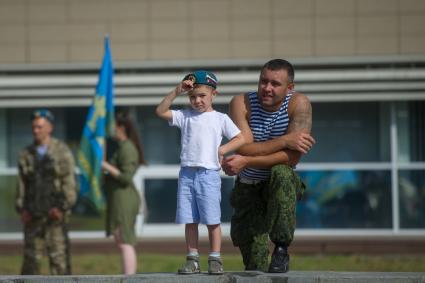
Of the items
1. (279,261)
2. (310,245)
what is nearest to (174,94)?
(279,261)

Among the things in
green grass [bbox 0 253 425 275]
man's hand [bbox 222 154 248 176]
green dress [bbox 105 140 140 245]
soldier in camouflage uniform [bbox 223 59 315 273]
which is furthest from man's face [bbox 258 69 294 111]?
green grass [bbox 0 253 425 275]

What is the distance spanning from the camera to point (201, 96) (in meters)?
7.58

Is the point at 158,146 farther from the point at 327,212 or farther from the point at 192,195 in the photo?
the point at 192,195

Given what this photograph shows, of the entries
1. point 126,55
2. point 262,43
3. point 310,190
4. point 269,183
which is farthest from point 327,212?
point 269,183

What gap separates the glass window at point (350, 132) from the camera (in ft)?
53.7

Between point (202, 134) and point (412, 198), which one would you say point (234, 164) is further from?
point (412, 198)

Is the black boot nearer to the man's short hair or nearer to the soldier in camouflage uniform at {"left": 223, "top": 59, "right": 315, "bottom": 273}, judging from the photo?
the soldier in camouflage uniform at {"left": 223, "top": 59, "right": 315, "bottom": 273}

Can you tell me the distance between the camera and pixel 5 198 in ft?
54.4

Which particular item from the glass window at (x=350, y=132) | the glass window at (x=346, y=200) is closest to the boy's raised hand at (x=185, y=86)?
the glass window at (x=346, y=200)

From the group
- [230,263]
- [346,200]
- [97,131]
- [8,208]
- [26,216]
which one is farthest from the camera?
[8,208]

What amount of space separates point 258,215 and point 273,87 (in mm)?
901

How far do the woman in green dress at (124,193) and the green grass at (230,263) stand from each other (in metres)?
1.27

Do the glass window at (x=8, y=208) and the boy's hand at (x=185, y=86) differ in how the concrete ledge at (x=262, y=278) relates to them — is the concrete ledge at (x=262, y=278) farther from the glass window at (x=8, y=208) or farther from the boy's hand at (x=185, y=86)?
the glass window at (x=8, y=208)

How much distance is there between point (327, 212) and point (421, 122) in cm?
178
